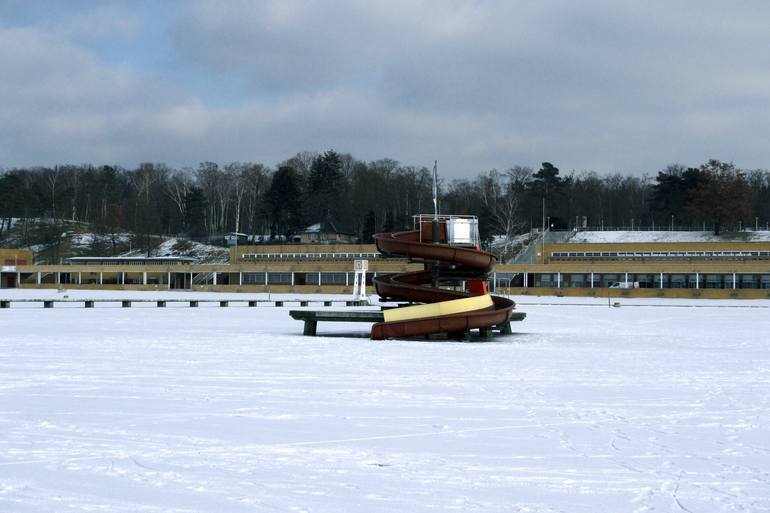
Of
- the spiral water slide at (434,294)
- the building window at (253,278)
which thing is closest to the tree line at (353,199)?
the building window at (253,278)

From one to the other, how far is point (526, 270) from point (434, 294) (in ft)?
198

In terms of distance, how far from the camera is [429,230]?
27.5m

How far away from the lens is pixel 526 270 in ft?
279

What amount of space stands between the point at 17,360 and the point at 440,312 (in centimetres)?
1168

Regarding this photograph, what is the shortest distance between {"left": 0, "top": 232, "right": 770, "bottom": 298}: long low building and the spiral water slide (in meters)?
50.8

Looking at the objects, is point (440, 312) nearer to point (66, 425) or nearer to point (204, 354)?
point (204, 354)

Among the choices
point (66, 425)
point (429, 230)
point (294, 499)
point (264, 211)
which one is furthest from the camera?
point (264, 211)

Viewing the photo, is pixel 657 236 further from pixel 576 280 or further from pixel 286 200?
pixel 286 200

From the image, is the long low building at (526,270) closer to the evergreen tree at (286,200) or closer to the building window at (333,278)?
the building window at (333,278)

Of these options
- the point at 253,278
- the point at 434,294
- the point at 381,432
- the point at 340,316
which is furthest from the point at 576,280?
the point at 381,432

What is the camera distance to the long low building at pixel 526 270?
257ft

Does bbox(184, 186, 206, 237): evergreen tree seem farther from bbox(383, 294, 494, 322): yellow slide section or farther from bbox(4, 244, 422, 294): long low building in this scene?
bbox(383, 294, 494, 322): yellow slide section

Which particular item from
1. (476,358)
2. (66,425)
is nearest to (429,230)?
(476,358)

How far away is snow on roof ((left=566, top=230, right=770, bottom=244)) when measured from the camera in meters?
101
